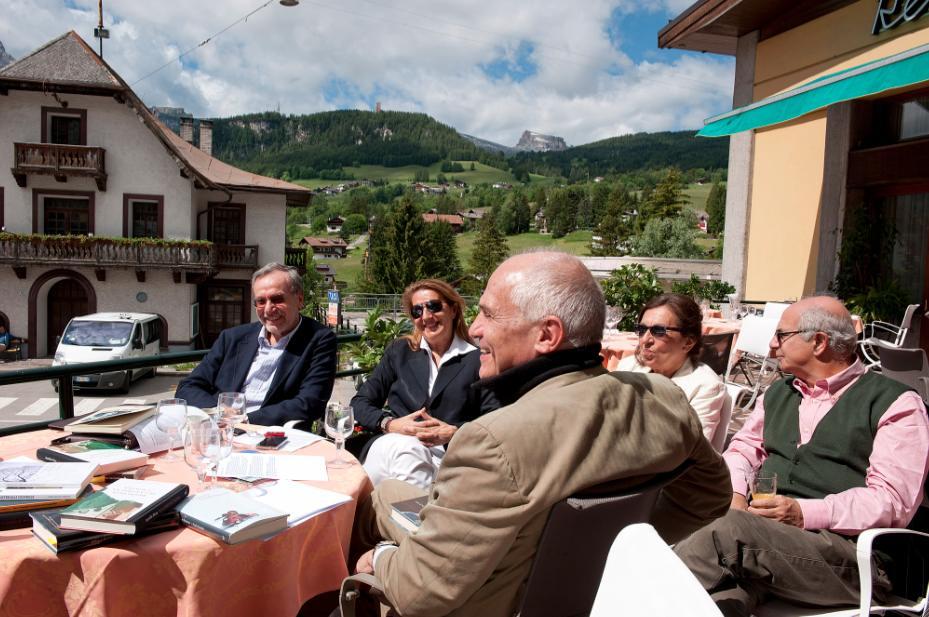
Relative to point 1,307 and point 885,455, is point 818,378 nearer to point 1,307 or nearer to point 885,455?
point 885,455

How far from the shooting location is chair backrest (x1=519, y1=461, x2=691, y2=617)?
52.0 inches

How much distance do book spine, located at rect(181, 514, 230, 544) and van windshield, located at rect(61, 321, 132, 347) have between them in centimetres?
1889

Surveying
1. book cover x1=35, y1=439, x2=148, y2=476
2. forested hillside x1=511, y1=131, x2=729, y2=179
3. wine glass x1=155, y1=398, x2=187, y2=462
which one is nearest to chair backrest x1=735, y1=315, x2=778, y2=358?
wine glass x1=155, y1=398, x2=187, y2=462

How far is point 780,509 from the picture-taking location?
2.13m

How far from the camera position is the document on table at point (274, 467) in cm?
211

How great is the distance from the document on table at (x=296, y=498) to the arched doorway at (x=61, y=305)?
3144 centimetres

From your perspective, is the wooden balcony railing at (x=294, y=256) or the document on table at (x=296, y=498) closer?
the document on table at (x=296, y=498)

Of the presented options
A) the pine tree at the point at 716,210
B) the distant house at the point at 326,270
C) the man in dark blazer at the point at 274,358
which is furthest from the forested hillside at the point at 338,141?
the man in dark blazer at the point at 274,358

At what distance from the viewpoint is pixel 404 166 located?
17012 cm

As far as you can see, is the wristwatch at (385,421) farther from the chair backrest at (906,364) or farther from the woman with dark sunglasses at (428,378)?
the chair backrest at (906,364)

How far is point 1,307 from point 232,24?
20104 mm

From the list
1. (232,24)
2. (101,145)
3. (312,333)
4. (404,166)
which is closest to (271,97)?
(404,166)

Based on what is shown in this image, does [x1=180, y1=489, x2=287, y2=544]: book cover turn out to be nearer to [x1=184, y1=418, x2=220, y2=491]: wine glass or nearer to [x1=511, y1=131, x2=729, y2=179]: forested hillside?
[x1=184, y1=418, x2=220, y2=491]: wine glass

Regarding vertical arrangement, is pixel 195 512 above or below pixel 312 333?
below
